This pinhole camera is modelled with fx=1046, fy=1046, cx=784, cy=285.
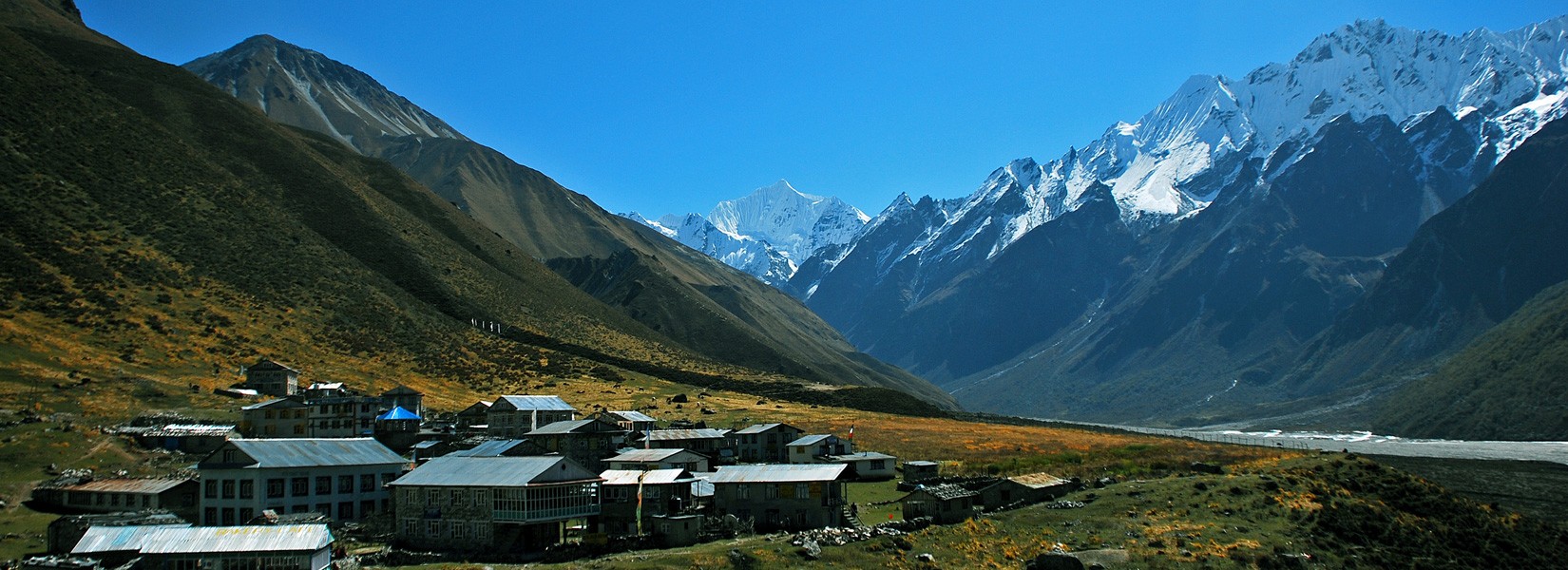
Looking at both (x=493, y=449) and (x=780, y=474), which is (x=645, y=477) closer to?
(x=780, y=474)

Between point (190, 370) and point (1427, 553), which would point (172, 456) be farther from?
point (1427, 553)

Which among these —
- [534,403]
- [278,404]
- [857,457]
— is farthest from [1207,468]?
[278,404]

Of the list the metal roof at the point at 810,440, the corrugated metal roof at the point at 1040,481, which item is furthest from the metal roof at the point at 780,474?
the metal roof at the point at 810,440

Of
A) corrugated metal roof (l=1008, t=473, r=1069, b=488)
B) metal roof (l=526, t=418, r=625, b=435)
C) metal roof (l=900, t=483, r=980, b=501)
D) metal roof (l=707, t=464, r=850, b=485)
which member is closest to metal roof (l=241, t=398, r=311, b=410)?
metal roof (l=526, t=418, r=625, b=435)

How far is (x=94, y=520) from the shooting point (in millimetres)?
45688

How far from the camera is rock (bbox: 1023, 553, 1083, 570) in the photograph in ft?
139

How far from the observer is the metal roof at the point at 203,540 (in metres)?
42.7

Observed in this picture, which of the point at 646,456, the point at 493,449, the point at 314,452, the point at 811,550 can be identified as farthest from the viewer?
the point at 646,456

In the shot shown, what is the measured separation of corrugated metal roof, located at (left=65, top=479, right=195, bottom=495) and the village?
0.42 ft

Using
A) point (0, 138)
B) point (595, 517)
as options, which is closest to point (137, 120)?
point (0, 138)

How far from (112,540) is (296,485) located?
14.6 m

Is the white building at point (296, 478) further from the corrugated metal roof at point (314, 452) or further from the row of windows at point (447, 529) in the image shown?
the row of windows at point (447, 529)

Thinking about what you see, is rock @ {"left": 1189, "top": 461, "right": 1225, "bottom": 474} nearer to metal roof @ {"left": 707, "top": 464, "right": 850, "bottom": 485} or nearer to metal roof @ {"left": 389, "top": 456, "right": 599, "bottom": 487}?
metal roof @ {"left": 707, "top": 464, "right": 850, "bottom": 485}

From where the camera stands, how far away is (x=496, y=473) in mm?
52812
